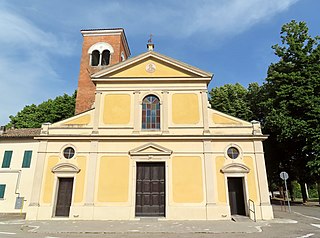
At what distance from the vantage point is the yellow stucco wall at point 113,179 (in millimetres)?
13250

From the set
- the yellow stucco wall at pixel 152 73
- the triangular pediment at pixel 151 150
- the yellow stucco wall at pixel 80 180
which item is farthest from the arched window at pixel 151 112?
the yellow stucco wall at pixel 80 180

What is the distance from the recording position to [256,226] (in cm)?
1083

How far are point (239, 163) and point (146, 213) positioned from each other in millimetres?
5904

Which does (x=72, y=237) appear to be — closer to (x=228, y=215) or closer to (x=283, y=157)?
(x=228, y=215)

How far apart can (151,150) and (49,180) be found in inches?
236

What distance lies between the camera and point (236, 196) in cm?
1364

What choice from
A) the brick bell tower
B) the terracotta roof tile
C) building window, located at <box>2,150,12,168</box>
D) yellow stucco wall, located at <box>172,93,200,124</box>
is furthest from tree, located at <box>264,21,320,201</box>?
building window, located at <box>2,150,12,168</box>

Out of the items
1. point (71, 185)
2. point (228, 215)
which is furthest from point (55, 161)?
point (228, 215)

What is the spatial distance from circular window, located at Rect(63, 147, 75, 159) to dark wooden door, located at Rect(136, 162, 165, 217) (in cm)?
394

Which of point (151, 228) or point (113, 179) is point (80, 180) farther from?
point (151, 228)

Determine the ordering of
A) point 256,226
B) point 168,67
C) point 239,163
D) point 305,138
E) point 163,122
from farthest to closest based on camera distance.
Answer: point 305,138 < point 168,67 < point 163,122 < point 239,163 < point 256,226

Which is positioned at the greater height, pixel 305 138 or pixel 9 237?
pixel 305 138

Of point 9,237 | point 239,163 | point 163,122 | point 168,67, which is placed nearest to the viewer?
point 9,237

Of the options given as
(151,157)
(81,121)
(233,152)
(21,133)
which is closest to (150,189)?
(151,157)
